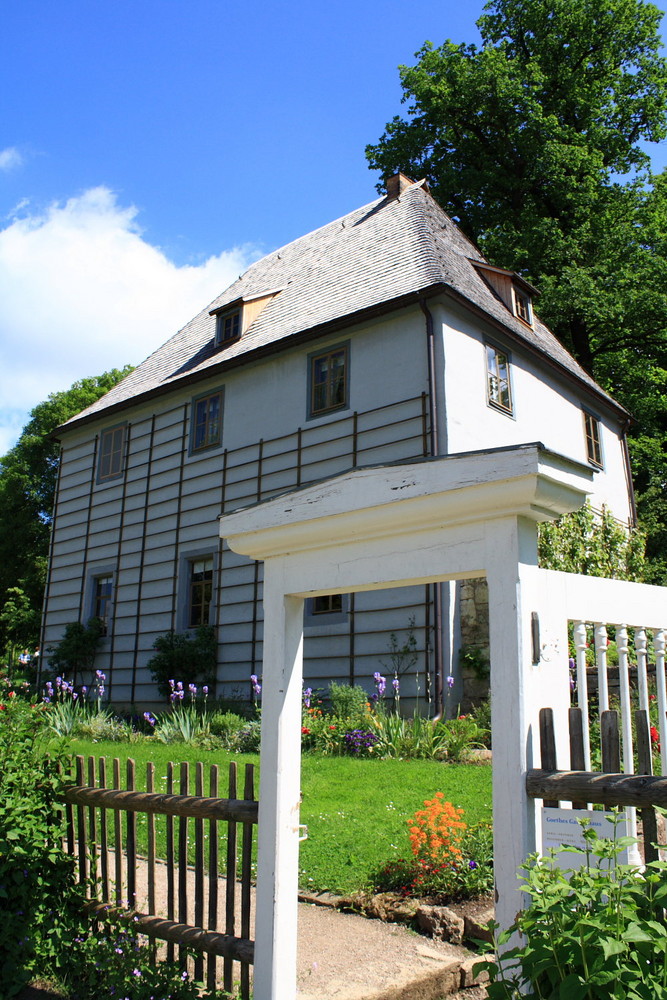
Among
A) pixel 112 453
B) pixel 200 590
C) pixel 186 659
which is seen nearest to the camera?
pixel 186 659

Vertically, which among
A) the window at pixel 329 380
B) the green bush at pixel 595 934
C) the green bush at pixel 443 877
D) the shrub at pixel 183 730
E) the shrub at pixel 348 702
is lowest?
the green bush at pixel 443 877

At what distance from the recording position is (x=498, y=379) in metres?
15.4

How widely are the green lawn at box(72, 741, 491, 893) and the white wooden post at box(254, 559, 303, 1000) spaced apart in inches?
74.7

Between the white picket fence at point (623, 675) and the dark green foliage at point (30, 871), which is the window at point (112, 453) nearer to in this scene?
the dark green foliage at point (30, 871)

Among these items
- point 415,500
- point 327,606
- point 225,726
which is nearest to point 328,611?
point 327,606

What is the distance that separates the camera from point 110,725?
13.3 metres

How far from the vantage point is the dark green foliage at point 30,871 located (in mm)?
3984

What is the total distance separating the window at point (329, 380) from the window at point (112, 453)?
242 inches

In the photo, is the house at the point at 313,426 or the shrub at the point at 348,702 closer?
the shrub at the point at 348,702

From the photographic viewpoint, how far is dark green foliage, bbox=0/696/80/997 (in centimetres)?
398

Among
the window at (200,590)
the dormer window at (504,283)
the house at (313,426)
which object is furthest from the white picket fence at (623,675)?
the dormer window at (504,283)

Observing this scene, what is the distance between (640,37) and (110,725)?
1031 inches

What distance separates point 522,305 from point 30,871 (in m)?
16.1

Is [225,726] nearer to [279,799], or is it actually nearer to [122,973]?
[122,973]
